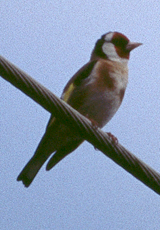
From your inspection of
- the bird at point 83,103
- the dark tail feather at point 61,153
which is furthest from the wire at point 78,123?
the dark tail feather at point 61,153

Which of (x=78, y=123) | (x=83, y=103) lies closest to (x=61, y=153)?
(x=83, y=103)

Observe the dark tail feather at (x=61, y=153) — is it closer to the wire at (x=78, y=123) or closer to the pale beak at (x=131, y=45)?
the pale beak at (x=131, y=45)

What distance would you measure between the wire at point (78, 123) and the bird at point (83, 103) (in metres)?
1.28

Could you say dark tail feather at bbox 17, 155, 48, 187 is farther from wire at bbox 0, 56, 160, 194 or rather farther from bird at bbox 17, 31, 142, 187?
wire at bbox 0, 56, 160, 194

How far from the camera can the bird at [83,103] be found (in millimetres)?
4527

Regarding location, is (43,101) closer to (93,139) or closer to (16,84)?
(16,84)

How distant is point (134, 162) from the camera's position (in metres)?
3.16

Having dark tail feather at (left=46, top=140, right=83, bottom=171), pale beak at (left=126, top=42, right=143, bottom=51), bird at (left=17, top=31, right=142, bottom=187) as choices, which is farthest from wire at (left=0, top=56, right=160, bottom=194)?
pale beak at (left=126, top=42, right=143, bottom=51)

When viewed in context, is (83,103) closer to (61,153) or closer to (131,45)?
(61,153)

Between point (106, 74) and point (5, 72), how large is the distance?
203 cm

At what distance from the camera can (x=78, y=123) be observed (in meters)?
3.03

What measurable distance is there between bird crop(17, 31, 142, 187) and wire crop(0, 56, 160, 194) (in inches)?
50.2

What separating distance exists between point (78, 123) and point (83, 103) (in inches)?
60.0

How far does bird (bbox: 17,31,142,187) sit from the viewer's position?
4527 mm
